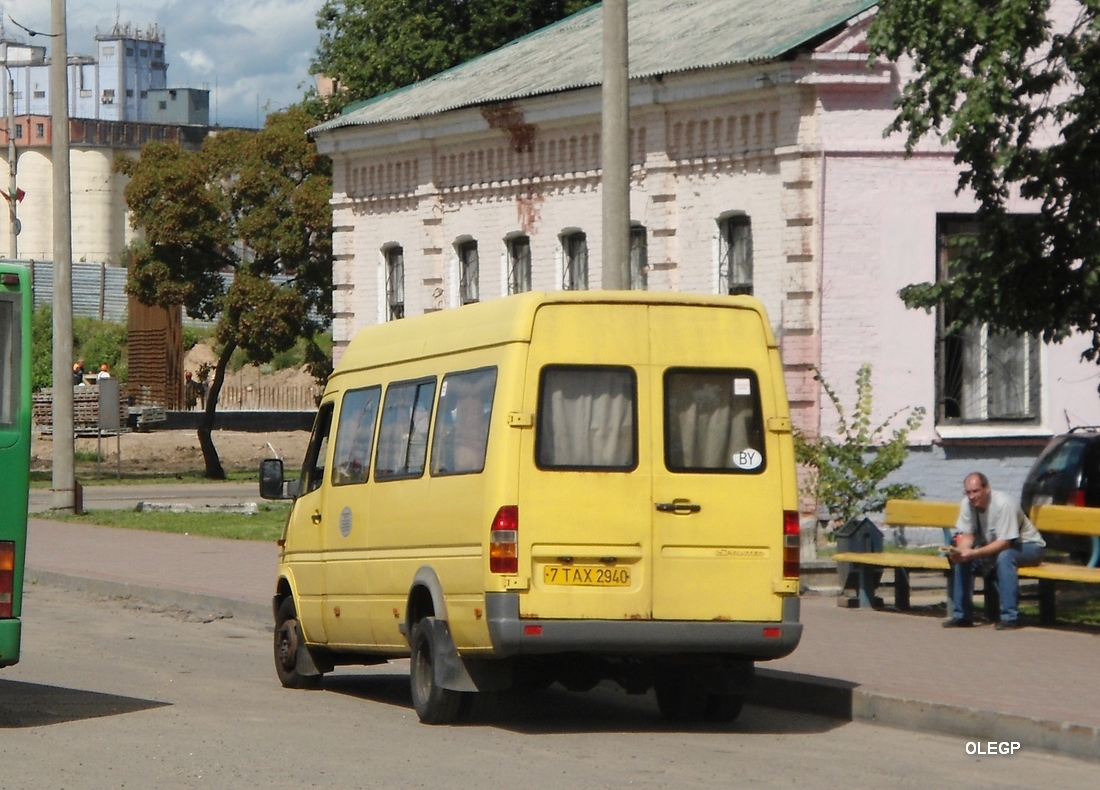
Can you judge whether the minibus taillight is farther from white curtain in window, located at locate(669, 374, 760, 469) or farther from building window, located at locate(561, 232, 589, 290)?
building window, located at locate(561, 232, 589, 290)

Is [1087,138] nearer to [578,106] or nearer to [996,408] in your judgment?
[996,408]

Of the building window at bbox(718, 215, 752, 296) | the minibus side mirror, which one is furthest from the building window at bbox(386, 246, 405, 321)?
the minibus side mirror

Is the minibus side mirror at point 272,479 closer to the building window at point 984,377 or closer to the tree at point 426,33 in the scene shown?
the building window at point 984,377

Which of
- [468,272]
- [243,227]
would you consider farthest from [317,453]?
[243,227]

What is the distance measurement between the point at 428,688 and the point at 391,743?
2.77 feet

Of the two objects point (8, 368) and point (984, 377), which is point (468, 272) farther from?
point (8, 368)

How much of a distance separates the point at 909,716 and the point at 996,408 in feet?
47.6

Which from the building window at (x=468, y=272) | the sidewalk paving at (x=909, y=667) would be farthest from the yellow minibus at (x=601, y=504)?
the building window at (x=468, y=272)

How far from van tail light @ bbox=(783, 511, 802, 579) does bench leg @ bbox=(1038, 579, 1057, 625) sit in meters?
5.69

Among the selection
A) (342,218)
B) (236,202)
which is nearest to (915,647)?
(342,218)

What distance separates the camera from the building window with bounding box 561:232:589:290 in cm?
2889

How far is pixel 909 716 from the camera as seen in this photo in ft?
37.7

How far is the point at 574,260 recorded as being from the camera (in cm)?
2920

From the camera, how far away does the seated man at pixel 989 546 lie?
1598cm
